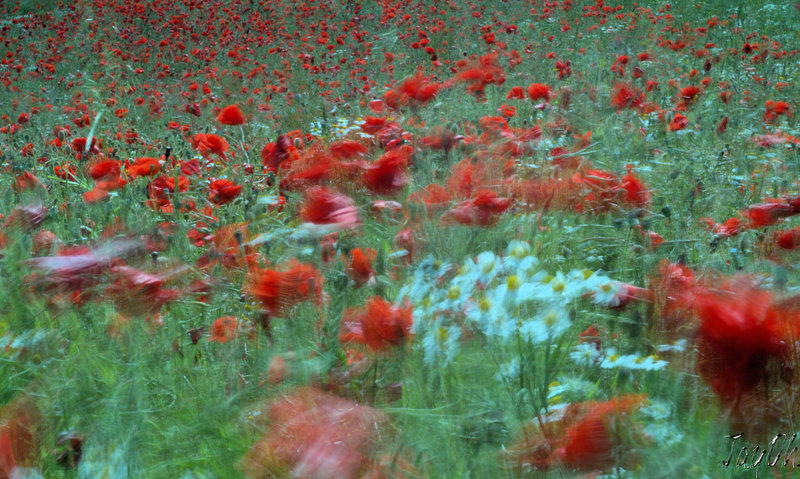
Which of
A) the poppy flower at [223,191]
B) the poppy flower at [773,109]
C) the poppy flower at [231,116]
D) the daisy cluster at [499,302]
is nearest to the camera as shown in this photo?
the daisy cluster at [499,302]

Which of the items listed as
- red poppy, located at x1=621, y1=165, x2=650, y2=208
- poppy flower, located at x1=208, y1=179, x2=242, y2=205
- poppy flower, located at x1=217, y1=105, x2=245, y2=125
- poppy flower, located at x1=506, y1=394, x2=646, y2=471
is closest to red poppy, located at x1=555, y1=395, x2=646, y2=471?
poppy flower, located at x1=506, y1=394, x2=646, y2=471

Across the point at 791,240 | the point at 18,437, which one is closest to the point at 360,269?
the point at 18,437

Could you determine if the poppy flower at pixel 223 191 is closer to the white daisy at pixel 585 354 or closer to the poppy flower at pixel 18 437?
the poppy flower at pixel 18 437

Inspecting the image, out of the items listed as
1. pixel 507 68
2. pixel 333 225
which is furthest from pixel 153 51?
pixel 333 225

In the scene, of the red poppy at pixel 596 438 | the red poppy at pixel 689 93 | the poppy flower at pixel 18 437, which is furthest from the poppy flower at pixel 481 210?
the red poppy at pixel 689 93

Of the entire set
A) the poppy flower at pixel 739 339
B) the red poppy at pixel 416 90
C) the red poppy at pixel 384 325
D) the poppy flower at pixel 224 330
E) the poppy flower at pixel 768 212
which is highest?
the poppy flower at pixel 739 339

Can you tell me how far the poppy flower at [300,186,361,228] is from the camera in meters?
1.10

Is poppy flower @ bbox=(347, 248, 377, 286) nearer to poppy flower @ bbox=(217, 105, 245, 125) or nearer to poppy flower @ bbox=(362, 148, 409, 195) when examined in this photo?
poppy flower @ bbox=(362, 148, 409, 195)

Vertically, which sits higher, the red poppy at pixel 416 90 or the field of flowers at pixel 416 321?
the red poppy at pixel 416 90

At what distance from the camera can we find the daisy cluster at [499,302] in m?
0.87

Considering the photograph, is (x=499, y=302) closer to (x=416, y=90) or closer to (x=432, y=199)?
(x=432, y=199)

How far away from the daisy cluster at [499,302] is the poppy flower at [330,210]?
0.15 metres

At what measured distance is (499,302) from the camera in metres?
0.90

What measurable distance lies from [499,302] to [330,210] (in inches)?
13.8
